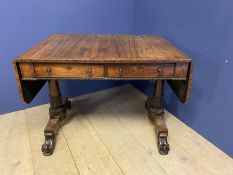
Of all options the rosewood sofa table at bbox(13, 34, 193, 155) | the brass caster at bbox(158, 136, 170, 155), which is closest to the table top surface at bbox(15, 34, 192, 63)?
the rosewood sofa table at bbox(13, 34, 193, 155)

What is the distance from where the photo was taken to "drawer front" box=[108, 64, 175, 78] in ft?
3.50

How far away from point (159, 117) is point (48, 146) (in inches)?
31.5

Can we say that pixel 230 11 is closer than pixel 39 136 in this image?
Yes

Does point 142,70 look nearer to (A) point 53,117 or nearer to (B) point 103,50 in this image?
(B) point 103,50

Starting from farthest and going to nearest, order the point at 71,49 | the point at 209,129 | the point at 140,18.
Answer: the point at 140,18 < the point at 209,129 < the point at 71,49

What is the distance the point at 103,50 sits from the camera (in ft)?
3.79

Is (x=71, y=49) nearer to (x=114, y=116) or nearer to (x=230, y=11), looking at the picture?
(x=114, y=116)

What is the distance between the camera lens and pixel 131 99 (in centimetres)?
199

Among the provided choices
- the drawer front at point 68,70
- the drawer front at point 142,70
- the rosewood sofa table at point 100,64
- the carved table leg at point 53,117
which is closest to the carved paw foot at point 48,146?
the carved table leg at point 53,117

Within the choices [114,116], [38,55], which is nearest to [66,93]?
[114,116]

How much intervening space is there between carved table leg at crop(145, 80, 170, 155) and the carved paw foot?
2.30ft

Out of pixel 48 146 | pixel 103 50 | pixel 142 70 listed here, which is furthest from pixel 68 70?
pixel 48 146

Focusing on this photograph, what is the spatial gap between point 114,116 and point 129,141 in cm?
34

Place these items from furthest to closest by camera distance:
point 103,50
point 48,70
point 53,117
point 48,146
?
1. point 53,117
2. point 48,146
3. point 103,50
4. point 48,70
